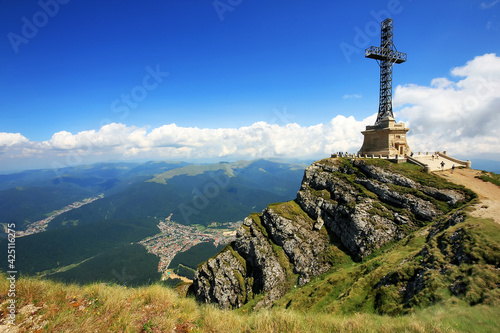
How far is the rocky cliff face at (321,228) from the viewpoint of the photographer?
3494 centimetres

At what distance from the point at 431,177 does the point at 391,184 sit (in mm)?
6150

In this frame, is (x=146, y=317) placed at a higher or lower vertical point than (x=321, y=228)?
higher

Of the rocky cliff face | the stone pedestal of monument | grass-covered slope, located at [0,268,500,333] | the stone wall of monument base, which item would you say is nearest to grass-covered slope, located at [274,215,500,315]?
grass-covered slope, located at [0,268,500,333]

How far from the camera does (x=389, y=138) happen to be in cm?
4416

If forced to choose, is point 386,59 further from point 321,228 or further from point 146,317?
point 146,317

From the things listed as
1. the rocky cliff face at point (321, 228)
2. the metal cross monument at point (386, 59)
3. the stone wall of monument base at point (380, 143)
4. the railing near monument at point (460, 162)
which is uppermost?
the metal cross monument at point (386, 59)

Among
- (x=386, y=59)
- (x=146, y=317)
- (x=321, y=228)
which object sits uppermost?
(x=386, y=59)

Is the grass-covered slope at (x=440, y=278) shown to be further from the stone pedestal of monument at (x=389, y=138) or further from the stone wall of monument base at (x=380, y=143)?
the stone pedestal of monument at (x=389, y=138)

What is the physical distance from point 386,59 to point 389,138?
19876 millimetres

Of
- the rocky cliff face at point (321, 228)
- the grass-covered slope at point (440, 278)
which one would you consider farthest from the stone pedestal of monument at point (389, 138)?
the grass-covered slope at point (440, 278)

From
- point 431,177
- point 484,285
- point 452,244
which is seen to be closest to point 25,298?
point 484,285

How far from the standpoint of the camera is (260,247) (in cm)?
4306

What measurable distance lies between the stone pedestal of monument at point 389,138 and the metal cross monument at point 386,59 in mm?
3432

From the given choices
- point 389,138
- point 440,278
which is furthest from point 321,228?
point 440,278
